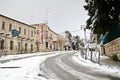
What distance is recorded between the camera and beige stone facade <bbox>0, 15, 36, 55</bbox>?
142 feet

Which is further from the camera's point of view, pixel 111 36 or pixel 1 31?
pixel 1 31

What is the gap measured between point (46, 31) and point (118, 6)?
176 ft

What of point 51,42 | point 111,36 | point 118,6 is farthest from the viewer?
point 51,42

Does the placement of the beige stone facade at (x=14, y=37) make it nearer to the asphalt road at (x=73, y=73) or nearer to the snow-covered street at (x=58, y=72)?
the snow-covered street at (x=58, y=72)

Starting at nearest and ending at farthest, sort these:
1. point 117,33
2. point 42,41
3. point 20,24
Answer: point 117,33, point 20,24, point 42,41

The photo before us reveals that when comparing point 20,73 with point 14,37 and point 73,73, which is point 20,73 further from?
point 14,37

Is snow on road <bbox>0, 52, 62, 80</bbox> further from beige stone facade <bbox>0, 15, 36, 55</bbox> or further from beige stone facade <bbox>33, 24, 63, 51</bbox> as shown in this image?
beige stone facade <bbox>33, 24, 63, 51</bbox>

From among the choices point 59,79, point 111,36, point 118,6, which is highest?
point 118,6

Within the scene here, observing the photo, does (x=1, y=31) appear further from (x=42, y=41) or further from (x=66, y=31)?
(x=66, y=31)

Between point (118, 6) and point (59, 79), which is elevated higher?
point (118, 6)

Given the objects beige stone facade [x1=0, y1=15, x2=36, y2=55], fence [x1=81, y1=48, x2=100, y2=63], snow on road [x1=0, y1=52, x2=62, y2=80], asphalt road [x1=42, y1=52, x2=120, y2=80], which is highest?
beige stone facade [x1=0, y1=15, x2=36, y2=55]

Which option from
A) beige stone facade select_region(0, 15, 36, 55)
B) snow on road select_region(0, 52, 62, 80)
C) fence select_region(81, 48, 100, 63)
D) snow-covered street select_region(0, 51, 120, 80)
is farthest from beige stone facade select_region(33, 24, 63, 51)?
snow on road select_region(0, 52, 62, 80)

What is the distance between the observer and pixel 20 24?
51094 millimetres

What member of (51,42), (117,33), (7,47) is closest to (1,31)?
(7,47)
